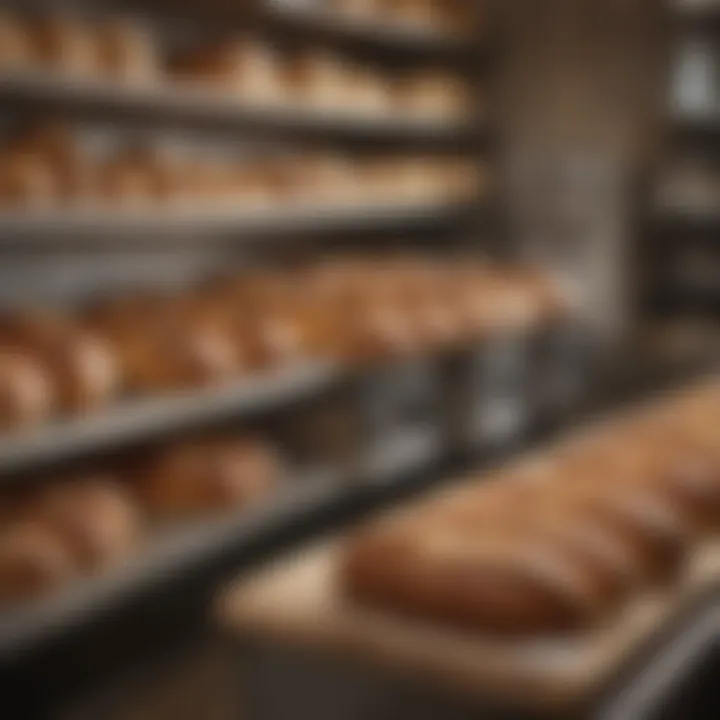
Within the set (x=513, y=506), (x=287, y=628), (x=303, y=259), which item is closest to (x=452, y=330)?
(x=303, y=259)

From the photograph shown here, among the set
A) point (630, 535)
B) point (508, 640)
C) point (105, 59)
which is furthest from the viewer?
point (105, 59)

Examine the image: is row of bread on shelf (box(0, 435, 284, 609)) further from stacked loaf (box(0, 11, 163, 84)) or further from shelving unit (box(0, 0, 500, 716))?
stacked loaf (box(0, 11, 163, 84))

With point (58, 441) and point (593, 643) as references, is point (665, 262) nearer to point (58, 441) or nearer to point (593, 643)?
point (58, 441)

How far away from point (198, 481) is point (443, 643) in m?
1.95

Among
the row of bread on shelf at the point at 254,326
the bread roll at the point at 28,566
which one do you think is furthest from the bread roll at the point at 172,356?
the bread roll at the point at 28,566

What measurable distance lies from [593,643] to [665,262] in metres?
4.24

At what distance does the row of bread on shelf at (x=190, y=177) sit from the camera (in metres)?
3.34

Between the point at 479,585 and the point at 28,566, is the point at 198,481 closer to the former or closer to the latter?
the point at 28,566

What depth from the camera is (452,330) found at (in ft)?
14.5

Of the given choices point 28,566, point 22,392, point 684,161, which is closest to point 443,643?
point 28,566

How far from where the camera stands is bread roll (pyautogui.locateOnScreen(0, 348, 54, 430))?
289 cm

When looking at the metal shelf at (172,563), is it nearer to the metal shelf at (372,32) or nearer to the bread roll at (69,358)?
the bread roll at (69,358)

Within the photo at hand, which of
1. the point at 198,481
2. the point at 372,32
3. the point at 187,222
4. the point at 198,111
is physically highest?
the point at 372,32

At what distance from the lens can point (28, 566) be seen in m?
2.79
